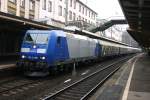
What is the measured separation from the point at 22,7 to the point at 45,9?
327 inches

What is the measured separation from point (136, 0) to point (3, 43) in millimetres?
11890

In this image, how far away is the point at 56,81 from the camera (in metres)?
18.3

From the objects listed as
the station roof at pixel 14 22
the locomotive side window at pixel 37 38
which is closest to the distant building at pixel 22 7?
the station roof at pixel 14 22

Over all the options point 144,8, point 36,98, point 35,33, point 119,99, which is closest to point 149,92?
point 119,99

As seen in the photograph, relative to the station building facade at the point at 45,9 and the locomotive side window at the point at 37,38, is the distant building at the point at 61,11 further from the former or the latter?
the locomotive side window at the point at 37,38

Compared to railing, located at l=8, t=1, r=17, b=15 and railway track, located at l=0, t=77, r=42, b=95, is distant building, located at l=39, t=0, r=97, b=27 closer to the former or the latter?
railing, located at l=8, t=1, r=17, b=15

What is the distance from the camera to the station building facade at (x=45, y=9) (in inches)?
1500

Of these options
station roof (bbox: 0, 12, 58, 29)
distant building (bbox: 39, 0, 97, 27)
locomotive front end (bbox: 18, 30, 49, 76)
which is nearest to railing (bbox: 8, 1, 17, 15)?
distant building (bbox: 39, 0, 97, 27)

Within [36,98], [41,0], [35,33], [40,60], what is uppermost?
[41,0]

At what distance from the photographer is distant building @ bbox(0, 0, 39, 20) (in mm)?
36812

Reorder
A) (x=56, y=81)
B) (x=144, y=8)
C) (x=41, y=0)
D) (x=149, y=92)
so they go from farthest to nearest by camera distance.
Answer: (x=41, y=0)
(x=144, y=8)
(x=56, y=81)
(x=149, y=92)

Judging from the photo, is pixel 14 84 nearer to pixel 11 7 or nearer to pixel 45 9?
pixel 11 7

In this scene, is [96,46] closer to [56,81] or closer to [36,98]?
[56,81]

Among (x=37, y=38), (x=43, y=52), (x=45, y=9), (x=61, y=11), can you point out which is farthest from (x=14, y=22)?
(x=61, y=11)
